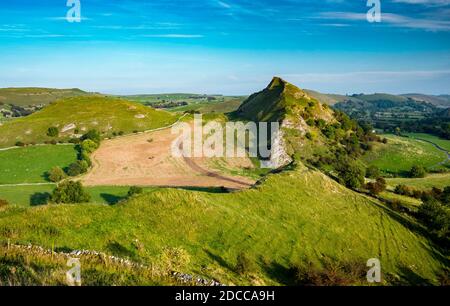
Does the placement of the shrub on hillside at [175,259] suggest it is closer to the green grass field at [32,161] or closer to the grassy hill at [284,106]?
the green grass field at [32,161]

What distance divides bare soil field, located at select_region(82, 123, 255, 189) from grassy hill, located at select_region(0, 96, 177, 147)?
13957 mm

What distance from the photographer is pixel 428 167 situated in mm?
117750

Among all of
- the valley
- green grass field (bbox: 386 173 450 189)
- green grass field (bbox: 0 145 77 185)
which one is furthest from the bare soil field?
green grass field (bbox: 386 173 450 189)

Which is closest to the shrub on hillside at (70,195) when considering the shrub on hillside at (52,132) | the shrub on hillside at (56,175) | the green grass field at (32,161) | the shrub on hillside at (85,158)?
the shrub on hillside at (56,175)

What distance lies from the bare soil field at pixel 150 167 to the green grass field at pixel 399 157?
5188 cm

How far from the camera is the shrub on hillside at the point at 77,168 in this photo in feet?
268

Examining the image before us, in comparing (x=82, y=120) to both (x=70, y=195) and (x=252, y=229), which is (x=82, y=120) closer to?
(x=70, y=195)

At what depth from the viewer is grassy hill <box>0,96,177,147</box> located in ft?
373

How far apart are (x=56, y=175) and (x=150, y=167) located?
22.0 meters

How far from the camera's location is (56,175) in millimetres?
77438
